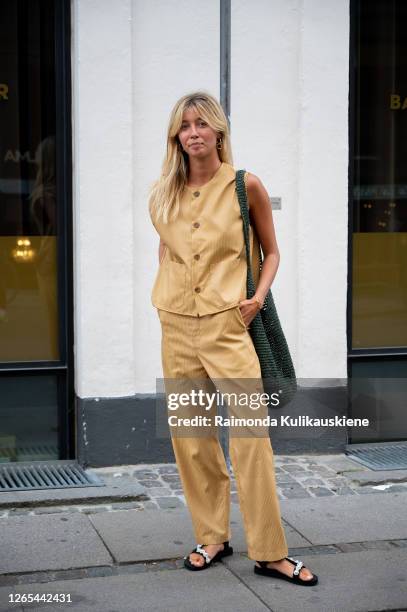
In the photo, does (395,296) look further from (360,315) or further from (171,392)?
(171,392)

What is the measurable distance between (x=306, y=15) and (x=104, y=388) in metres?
2.81

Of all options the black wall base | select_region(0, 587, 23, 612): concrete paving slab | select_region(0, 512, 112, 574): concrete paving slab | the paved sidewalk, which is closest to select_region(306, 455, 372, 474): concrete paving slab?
the paved sidewalk

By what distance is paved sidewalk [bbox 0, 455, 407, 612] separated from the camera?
189 inches

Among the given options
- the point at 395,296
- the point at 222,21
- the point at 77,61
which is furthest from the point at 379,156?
the point at 77,61

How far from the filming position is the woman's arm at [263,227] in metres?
4.95

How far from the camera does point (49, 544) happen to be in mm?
5539

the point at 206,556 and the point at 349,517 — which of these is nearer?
the point at 206,556

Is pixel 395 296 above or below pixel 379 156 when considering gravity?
below

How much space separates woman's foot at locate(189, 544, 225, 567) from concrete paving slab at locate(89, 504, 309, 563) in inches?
8.8

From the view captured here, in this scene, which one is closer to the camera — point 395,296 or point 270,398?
point 270,398

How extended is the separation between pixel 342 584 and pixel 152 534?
118 centimetres

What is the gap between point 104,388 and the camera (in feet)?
22.9

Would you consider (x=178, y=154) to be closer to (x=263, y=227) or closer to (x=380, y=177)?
(x=263, y=227)

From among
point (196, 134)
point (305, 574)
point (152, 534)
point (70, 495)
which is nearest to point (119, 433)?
point (70, 495)
